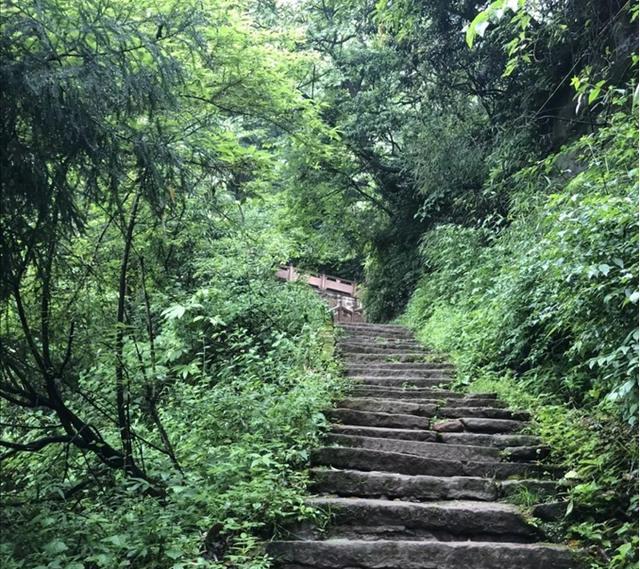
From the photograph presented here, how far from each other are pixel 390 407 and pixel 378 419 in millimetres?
311

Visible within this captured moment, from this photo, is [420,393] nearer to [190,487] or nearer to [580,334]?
[580,334]

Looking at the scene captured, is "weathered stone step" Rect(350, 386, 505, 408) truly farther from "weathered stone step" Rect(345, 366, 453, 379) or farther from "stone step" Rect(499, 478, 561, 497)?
"stone step" Rect(499, 478, 561, 497)

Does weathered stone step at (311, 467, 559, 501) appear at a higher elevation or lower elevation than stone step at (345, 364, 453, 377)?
lower

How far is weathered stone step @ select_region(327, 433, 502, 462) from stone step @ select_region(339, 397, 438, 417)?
2.53 ft

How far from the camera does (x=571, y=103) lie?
8.30m

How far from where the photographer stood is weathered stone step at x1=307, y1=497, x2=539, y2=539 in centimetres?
353

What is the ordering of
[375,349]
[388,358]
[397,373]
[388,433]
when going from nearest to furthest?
[388,433]
[397,373]
[388,358]
[375,349]

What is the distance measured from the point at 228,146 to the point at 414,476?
128 inches

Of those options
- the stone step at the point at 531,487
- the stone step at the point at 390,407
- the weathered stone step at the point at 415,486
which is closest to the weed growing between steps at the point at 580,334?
the stone step at the point at 531,487

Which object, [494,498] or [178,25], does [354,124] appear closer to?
[178,25]

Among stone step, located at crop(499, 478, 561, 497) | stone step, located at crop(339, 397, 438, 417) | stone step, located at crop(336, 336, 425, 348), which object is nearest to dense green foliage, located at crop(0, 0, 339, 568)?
stone step, located at crop(339, 397, 438, 417)

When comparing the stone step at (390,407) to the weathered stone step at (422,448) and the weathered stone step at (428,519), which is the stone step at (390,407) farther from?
the weathered stone step at (428,519)

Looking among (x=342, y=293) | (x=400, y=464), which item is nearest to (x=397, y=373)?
(x=400, y=464)

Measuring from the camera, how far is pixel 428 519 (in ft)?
11.7
